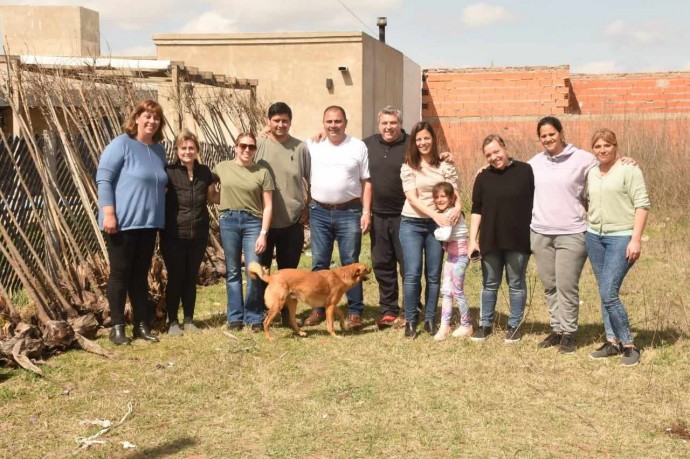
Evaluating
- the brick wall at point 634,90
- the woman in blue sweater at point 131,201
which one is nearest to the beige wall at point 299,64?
the brick wall at point 634,90

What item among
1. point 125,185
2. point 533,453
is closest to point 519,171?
point 533,453

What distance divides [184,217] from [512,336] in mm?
2782

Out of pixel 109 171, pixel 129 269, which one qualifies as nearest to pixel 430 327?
pixel 129 269

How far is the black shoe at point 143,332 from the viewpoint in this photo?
636cm

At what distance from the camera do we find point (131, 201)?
598 cm

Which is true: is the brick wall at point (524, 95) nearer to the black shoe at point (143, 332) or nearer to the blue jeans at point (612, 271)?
the blue jeans at point (612, 271)

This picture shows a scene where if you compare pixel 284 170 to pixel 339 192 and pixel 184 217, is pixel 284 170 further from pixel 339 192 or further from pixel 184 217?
pixel 184 217

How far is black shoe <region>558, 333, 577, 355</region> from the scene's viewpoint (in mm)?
5957

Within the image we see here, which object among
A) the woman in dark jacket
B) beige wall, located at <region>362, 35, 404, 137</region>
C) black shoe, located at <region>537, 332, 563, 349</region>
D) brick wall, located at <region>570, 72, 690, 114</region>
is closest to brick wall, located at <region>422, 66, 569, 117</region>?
brick wall, located at <region>570, 72, 690, 114</region>

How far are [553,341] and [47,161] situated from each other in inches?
189

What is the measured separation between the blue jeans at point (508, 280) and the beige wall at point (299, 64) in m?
9.58

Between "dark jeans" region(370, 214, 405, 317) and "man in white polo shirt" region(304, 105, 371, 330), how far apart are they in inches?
5.6

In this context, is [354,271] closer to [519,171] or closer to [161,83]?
[519,171]

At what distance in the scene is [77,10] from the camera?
64.2ft
